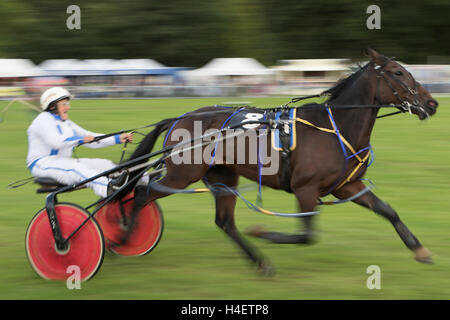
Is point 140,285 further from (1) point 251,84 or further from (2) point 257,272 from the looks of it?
(1) point 251,84

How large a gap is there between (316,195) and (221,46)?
3455 cm

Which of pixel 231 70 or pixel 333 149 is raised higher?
pixel 231 70

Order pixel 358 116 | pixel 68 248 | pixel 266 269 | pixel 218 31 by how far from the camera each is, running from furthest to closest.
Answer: pixel 218 31 < pixel 358 116 < pixel 266 269 < pixel 68 248

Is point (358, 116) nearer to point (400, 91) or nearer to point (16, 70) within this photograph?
point (400, 91)

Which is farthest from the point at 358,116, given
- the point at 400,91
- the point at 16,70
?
the point at 16,70

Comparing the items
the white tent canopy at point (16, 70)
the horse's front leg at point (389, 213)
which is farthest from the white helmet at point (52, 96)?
the white tent canopy at point (16, 70)

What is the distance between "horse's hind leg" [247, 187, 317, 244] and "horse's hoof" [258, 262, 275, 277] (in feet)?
0.80

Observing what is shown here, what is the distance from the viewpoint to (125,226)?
5977mm

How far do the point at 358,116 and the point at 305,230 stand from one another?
105 cm

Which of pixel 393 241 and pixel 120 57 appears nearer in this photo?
pixel 393 241

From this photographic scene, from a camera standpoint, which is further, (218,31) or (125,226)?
(218,31)

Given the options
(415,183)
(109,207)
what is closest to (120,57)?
(415,183)

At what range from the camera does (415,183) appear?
9570 millimetres
